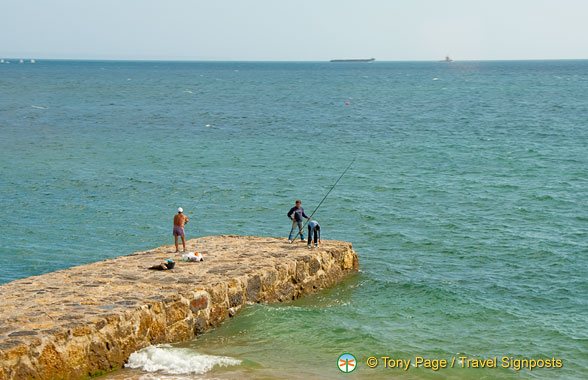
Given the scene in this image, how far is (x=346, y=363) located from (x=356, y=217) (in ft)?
53.3

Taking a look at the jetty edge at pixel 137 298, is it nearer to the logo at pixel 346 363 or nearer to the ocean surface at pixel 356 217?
the ocean surface at pixel 356 217

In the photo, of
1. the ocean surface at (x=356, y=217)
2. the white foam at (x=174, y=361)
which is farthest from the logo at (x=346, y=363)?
the white foam at (x=174, y=361)

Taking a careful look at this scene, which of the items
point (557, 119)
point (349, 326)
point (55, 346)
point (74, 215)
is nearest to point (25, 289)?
point (55, 346)

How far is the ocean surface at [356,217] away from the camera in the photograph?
1784cm

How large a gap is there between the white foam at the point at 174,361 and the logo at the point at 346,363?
2503 millimetres

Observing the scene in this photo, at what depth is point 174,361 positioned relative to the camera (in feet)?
52.5

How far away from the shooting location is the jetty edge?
1466cm

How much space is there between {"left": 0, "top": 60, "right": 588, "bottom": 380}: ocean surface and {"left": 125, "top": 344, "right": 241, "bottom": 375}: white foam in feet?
0.18

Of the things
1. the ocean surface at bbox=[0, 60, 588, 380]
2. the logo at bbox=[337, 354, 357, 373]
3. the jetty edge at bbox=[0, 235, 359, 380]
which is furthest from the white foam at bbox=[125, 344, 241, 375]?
the logo at bbox=[337, 354, 357, 373]

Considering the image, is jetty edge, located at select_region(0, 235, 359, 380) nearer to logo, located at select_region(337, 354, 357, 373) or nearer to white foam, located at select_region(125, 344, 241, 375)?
white foam, located at select_region(125, 344, 241, 375)

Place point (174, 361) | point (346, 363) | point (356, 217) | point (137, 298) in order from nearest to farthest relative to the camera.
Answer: point (174, 361) → point (346, 363) → point (137, 298) → point (356, 217)

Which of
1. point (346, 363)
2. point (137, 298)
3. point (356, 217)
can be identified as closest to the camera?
point (346, 363)

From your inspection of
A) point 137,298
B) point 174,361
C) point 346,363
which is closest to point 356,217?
point 346,363

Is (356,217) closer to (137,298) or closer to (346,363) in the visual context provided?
(346,363)
